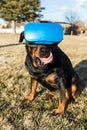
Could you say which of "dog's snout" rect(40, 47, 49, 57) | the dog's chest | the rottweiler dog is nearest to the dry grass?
the rottweiler dog

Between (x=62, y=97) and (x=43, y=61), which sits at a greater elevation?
(x=43, y=61)

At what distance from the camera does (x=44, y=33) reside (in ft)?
11.2

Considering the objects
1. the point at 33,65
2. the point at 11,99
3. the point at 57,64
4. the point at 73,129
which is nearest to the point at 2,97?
the point at 11,99

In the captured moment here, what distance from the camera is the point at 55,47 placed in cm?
384

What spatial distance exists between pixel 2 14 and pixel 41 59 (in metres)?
41.1

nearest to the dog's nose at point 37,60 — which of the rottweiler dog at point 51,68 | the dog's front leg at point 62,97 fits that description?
the rottweiler dog at point 51,68

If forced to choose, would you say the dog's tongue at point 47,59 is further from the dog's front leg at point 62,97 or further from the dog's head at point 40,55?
the dog's front leg at point 62,97

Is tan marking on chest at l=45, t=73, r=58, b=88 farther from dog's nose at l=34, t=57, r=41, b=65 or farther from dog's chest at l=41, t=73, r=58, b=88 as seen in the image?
dog's nose at l=34, t=57, r=41, b=65

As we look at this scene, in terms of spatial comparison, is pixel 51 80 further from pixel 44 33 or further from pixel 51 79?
pixel 44 33

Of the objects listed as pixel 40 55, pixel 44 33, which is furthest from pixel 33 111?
pixel 44 33

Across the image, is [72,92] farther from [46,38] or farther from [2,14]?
[2,14]

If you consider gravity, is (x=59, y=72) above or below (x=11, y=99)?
above

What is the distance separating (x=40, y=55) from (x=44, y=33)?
31 cm

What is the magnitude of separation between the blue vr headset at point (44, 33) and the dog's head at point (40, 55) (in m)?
0.08
